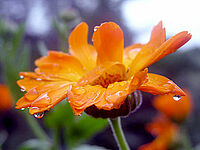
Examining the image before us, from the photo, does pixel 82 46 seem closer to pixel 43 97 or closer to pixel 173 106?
pixel 43 97

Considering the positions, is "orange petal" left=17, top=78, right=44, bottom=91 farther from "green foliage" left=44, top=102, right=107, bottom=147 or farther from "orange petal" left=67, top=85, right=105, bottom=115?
"green foliage" left=44, top=102, right=107, bottom=147

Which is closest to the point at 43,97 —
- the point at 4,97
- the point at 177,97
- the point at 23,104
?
the point at 23,104

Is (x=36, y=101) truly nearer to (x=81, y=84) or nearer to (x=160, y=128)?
(x=81, y=84)

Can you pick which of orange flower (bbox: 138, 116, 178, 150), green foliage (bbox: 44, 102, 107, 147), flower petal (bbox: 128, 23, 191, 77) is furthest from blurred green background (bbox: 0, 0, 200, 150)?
flower petal (bbox: 128, 23, 191, 77)

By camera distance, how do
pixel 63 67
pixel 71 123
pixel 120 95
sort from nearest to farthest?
pixel 120 95 → pixel 63 67 → pixel 71 123

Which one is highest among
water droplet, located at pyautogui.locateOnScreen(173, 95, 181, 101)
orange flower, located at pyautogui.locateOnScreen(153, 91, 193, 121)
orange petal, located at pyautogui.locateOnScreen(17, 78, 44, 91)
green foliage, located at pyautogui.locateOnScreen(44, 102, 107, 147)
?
orange petal, located at pyautogui.locateOnScreen(17, 78, 44, 91)

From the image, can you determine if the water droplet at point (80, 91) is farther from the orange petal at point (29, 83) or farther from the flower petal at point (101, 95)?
the orange petal at point (29, 83)

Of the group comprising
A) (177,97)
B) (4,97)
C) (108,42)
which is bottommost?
(4,97)
